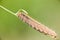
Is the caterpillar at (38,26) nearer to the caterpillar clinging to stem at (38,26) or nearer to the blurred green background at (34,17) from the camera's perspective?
the caterpillar clinging to stem at (38,26)

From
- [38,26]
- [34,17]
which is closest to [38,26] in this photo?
[38,26]

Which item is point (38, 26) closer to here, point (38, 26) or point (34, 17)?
point (38, 26)

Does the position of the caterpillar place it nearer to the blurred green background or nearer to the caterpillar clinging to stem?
the caterpillar clinging to stem

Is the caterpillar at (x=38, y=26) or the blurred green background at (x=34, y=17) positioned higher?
the blurred green background at (x=34, y=17)

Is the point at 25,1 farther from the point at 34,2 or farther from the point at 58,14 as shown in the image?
the point at 58,14

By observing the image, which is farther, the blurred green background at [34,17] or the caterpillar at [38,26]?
the blurred green background at [34,17]

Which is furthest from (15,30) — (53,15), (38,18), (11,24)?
(53,15)

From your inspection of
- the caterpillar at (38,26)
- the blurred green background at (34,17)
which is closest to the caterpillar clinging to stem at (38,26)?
the caterpillar at (38,26)

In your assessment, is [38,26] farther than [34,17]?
No

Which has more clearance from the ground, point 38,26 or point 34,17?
point 34,17
